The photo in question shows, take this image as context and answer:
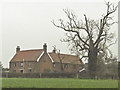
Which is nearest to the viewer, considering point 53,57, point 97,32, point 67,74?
point 67,74

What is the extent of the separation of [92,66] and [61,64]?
42.7 ft

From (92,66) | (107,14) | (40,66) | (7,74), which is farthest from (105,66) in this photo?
(40,66)

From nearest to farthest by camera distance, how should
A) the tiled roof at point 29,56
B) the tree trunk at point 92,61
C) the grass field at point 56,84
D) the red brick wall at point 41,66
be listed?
1. the grass field at point 56,84
2. the tree trunk at point 92,61
3. the red brick wall at point 41,66
4. the tiled roof at point 29,56

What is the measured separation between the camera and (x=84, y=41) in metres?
31.5

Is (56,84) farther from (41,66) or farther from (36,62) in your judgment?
(36,62)

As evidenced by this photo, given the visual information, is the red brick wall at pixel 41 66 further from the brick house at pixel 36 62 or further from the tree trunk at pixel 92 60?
the tree trunk at pixel 92 60

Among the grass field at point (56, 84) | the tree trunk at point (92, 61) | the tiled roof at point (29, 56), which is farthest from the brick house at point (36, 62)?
the grass field at point (56, 84)

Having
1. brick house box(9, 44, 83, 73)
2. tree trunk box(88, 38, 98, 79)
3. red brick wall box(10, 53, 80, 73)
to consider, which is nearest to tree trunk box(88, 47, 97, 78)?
tree trunk box(88, 38, 98, 79)

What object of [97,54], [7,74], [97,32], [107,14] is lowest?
[7,74]

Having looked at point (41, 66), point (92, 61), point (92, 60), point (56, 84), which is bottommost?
point (41, 66)

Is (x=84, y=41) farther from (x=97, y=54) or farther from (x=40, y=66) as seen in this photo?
(x=40, y=66)

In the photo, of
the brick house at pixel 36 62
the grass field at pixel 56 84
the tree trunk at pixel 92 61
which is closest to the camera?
the grass field at pixel 56 84

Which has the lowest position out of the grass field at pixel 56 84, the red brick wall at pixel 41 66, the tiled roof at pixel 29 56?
the red brick wall at pixel 41 66

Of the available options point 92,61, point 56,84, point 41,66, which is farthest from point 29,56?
point 56,84
